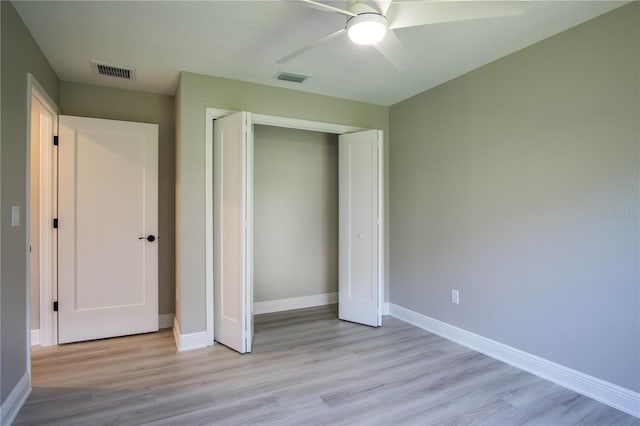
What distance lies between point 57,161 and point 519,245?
163 inches

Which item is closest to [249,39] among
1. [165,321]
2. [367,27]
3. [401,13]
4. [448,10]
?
[367,27]

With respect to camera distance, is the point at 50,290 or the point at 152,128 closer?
the point at 50,290

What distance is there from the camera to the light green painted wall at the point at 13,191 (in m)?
1.99

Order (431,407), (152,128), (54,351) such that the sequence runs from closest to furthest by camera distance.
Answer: (431,407)
(54,351)
(152,128)

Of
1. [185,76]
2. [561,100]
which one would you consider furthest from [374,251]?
[185,76]

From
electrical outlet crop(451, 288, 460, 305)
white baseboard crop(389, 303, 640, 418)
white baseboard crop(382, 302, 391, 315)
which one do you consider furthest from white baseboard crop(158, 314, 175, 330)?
electrical outlet crop(451, 288, 460, 305)

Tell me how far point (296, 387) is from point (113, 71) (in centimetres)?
312

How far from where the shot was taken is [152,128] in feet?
11.5

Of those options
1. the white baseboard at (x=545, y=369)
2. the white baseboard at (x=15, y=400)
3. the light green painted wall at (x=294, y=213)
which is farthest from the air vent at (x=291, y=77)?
the white baseboard at (x=15, y=400)

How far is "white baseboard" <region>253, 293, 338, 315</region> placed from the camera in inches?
166

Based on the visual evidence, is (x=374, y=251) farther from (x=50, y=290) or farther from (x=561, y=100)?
(x=50, y=290)

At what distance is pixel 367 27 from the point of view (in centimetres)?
184

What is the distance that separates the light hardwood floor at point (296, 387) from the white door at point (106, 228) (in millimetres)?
270

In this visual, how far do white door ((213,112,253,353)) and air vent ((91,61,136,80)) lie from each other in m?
0.87
